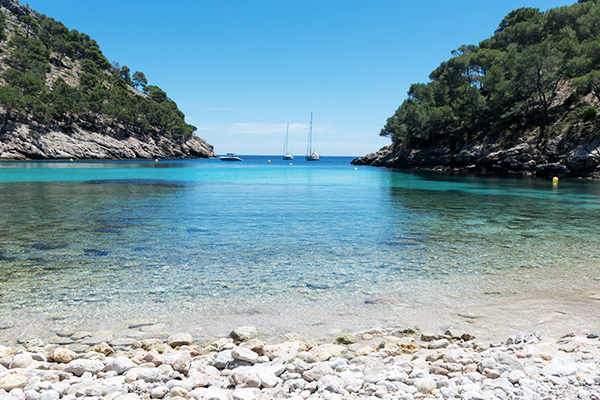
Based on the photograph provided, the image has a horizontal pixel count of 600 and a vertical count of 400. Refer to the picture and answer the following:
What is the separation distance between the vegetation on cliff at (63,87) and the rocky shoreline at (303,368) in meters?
101

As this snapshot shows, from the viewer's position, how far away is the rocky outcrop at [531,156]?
5075 centimetres

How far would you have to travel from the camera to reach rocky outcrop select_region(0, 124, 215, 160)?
8412 centimetres

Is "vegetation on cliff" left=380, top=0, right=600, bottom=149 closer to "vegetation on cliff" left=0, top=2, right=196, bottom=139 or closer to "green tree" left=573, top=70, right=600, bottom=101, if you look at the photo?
"green tree" left=573, top=70, right=600, bottom=101

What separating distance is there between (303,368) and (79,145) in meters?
114

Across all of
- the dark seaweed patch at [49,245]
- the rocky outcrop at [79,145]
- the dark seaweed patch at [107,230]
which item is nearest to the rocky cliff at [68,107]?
the rocky outcrop at [79,145]

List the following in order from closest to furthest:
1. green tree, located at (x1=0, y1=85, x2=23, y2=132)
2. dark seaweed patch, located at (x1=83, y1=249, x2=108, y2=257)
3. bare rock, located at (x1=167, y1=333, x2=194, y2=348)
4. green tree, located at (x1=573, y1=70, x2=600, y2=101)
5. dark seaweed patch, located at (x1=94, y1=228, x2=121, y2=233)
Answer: bare rock, located at (x1=167, y1=333, x2=194, y2=348) < dark seaweed patch, located at (x1=83, y1=249, x2=108, y2=257) < dark seaweed patch, located at (x1=94, y1=228, x2=121, y2=233) < green tree, located at (x1=573, y1=70, x2=600, y2=101) < green tree, located at (x1=0, y1=85, x2=23, y2=132)

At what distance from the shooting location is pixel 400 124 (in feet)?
348

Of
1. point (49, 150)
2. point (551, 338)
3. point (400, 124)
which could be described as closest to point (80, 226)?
point (551, 338)

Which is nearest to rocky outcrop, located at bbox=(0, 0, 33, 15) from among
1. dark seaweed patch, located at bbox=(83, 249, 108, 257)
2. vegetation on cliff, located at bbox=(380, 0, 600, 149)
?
vegetation on cliff, located at bbox=(380, 0, 600, 149)

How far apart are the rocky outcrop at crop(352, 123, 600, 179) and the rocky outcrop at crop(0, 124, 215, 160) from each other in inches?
3488

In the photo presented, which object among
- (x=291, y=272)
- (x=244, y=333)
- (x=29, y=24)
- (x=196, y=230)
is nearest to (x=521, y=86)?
(x=196, y=230)

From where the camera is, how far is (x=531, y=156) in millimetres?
58938

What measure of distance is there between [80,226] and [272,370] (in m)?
14.4

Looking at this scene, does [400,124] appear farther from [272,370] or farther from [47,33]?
[47,33]
